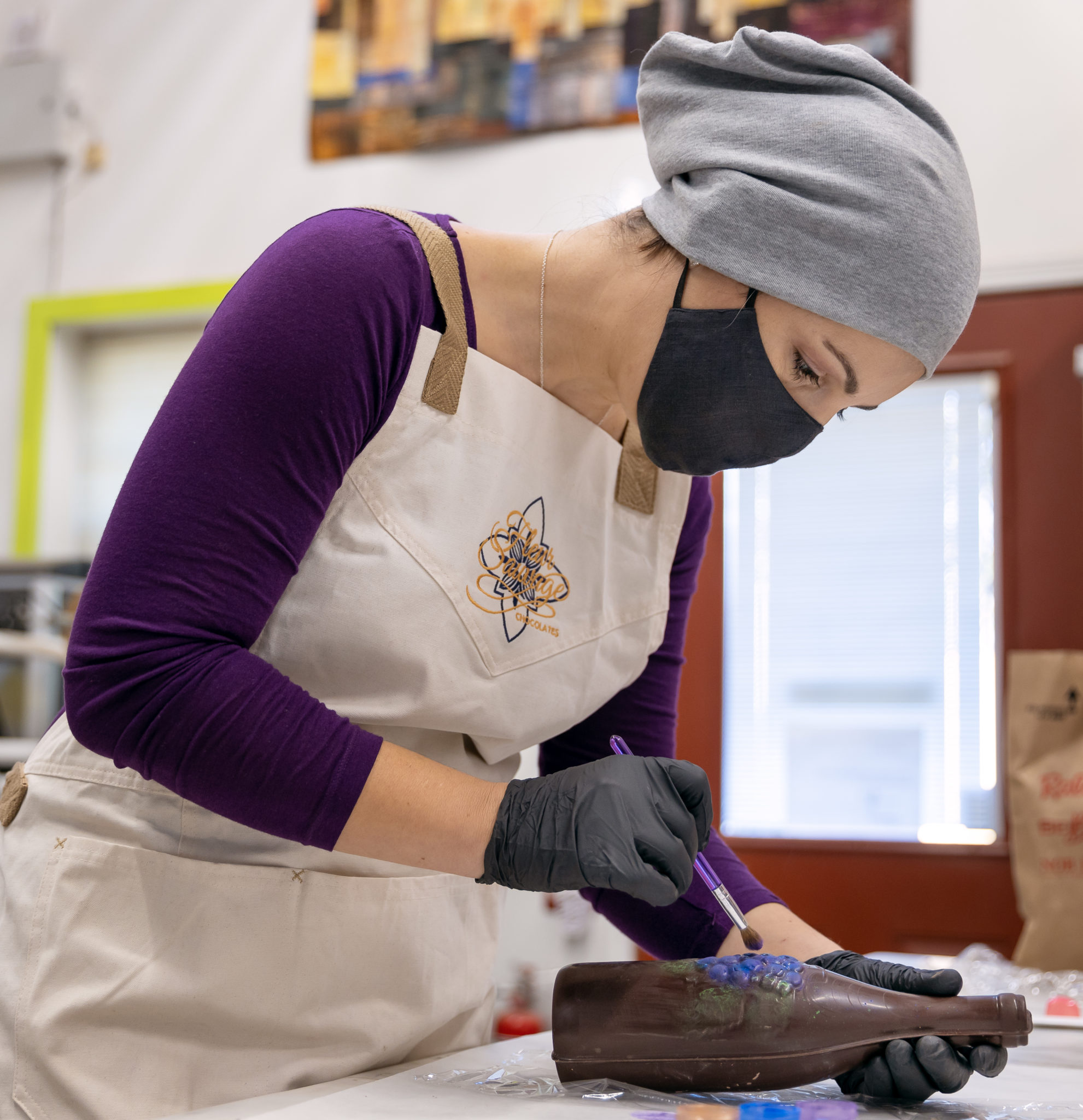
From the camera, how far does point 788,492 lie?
2.76 meters

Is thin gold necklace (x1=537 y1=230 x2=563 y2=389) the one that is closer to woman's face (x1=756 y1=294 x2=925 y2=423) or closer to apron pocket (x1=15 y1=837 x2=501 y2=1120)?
woman's face (x1=756 y1=294 x2=925 y2=423)

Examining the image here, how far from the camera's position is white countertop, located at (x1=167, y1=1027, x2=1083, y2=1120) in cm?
72

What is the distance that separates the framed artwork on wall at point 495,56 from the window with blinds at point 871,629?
3.17ft

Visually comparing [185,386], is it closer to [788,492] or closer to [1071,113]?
[788,492]

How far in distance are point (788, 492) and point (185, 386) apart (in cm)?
213

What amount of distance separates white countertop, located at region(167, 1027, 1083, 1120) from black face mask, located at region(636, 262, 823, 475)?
51cm

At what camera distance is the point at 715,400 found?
3.25ft

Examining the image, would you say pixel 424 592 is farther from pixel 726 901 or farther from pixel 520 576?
pixel 726 901

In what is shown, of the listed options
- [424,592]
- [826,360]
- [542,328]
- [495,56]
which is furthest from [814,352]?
[495,56]

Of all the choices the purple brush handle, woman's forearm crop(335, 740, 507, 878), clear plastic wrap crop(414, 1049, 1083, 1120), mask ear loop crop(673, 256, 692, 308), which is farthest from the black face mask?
clear plastic wrap crop(414, 1049, 1083, 1120)

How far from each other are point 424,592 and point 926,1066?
0.49 m

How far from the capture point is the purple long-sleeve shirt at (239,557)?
2.44 feet

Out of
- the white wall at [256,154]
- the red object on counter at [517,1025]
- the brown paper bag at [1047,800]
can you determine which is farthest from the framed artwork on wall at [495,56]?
the red object on counter at [517,1025]

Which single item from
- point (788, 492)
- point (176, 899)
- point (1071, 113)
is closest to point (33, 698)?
point (788, 492)
